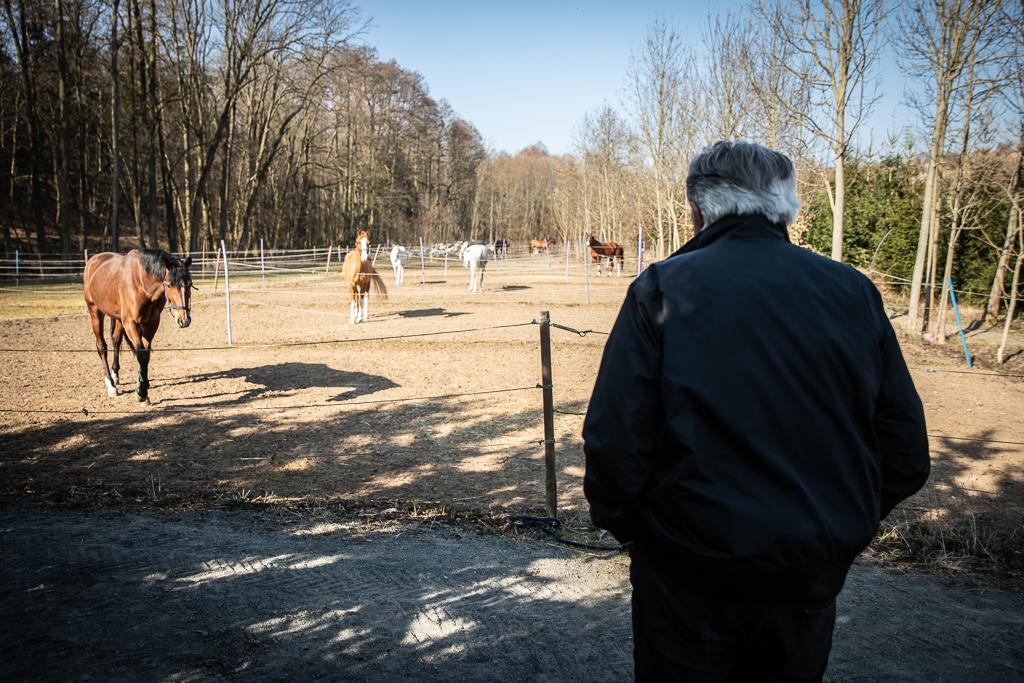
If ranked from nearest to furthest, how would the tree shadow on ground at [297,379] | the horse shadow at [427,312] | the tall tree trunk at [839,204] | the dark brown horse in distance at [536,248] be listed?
the tree shadow on ground at [297,379]
the tall tree trunk at [839,204]
the horse shadow at [427,312]
the dark brown horse in distance at [536,248]

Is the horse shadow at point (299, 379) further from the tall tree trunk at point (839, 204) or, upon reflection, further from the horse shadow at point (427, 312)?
the tall tree trunk at point (839, 204)

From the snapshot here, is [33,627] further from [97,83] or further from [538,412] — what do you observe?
[97,83]

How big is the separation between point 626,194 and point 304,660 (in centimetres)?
4440

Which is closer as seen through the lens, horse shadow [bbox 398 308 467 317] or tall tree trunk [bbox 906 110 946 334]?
tall tree trunk [bbox 906 110 946 334]

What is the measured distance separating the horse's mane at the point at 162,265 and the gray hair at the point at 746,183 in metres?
7.38

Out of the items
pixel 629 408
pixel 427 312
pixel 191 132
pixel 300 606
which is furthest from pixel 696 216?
pixel 191 132

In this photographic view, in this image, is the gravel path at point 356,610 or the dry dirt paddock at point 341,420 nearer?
the gravel path at point 356,610

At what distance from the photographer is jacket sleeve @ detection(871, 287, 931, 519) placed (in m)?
1.56

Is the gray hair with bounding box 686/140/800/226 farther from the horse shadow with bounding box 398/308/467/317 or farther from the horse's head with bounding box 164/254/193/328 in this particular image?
the horse shadow with bounding box 398/308/467/317

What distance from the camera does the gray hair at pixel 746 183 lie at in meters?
Result: 1.58

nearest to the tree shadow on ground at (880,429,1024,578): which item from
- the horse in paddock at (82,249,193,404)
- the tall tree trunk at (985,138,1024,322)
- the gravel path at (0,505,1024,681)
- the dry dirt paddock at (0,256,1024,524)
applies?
the dry dirt paddock at (0,256,1024,524)

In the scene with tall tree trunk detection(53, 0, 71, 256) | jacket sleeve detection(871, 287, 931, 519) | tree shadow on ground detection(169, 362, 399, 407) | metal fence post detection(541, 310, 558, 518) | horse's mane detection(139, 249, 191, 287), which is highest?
tall tree trunk detection(53, 0, 71, 256)

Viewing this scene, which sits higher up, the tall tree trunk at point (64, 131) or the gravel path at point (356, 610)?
the tall tree trunk at point (64, 131)

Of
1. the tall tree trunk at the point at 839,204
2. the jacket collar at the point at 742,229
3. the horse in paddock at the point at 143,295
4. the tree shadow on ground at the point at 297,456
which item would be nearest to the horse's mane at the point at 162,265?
the horse in paddock at the point at 143,295
